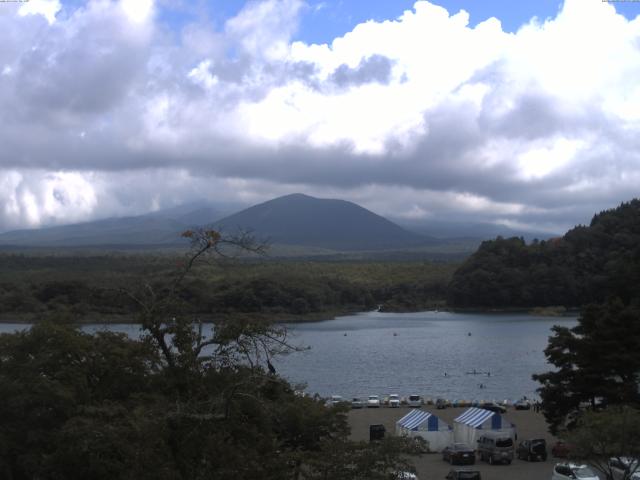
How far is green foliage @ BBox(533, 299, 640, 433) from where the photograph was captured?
16.9 metres

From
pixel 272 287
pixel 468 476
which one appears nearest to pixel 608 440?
pixel 468 476

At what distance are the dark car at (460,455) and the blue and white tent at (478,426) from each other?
1.44m

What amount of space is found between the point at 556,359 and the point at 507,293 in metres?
54.6

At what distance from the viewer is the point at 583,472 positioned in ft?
41.7

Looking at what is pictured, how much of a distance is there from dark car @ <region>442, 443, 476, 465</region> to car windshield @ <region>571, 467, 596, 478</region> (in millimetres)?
3787

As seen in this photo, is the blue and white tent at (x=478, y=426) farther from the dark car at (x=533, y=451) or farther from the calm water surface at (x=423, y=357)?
the calm water surface at (x=423, y=357)

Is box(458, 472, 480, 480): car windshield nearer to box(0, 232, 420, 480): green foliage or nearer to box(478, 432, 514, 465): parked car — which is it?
box(478, 432, 514, 465): parked car

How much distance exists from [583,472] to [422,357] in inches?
1168

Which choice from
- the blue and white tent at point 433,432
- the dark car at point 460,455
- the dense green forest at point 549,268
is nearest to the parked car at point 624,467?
the dark car at point 460,455

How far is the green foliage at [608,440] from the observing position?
33.4ft

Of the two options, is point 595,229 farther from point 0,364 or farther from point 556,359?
point 0,364

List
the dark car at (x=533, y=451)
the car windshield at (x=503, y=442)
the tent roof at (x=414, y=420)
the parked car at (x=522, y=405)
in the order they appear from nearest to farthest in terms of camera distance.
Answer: the car windshield at (x=503, y=442), the dark car at (x=533, y=451), the tent roof at (x=414, y=420), the parked car at (x=522, y=405)

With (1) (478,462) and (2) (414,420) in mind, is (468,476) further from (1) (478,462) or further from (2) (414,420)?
(2) (414,420)

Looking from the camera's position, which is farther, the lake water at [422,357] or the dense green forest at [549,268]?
the dense green forest at [549,268]
